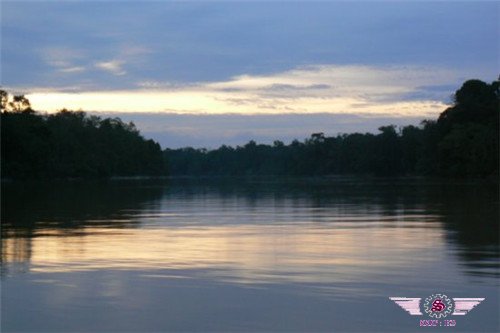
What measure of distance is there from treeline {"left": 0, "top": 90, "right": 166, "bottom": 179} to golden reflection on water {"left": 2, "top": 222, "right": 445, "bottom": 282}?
75919 millimetres

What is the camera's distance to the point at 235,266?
13.8m

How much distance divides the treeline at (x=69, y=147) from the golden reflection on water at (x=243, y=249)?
7592 centimetres

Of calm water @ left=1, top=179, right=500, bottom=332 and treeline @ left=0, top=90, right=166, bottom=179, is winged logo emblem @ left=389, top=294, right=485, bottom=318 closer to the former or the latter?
calm water @ left=1, top=179, right=500, bottom=332

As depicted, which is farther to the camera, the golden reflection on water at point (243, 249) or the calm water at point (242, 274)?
the golden reflection on water at point (243, 249)

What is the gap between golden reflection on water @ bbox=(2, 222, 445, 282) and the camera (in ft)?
44.4

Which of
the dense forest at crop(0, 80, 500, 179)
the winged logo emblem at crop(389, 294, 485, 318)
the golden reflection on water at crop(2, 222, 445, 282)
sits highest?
the dense forest at crop(0, 80, 500, 179)

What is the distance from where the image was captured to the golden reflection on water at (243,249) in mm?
13539

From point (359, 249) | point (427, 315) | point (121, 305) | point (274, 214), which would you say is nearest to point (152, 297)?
point (121, 305)

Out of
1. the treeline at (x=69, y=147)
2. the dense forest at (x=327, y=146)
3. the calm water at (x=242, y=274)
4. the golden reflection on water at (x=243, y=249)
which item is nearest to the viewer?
the calm water at (x=242, y=274)

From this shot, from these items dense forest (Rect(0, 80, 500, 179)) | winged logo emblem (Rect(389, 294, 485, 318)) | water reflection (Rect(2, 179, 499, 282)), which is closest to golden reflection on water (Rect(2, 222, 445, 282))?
water reflection (Rect(2, 179, 499, 282))

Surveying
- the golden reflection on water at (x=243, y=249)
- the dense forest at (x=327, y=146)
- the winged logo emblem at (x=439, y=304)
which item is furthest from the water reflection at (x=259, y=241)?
the dense forest at (x=327, y=146)

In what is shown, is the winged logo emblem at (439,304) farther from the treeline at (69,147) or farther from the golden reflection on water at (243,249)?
the treeline at (69,147)

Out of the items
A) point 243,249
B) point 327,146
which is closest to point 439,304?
point 243,249

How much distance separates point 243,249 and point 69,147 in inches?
5086
